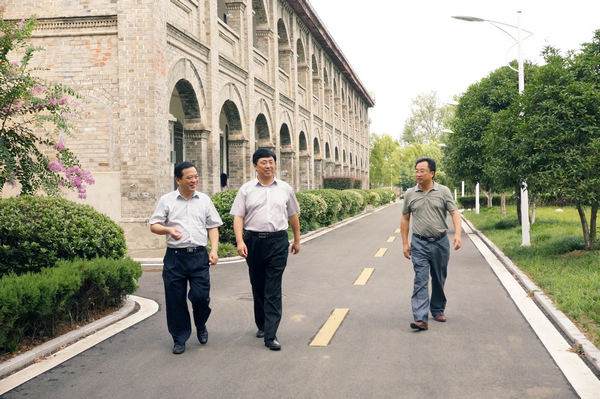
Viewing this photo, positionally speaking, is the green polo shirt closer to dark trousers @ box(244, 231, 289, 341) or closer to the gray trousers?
the gray trousers

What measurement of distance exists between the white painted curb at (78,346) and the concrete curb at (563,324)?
4686mm

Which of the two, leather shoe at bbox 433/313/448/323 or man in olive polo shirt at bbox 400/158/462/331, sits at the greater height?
man in olive polo shirt at bbox 400/158/462/331

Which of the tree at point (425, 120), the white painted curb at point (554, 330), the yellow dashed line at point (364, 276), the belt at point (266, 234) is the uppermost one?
the tree at point (425, 120)

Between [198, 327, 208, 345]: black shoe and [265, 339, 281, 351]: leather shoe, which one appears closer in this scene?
[265, 339, 281, 351]: leather shoe

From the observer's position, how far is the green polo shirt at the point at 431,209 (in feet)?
22.7

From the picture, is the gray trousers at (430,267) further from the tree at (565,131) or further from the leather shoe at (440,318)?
the tree at (565,131)

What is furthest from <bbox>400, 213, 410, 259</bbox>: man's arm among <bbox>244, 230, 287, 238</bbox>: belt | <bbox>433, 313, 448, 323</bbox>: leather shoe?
<bbox>244, 230, 287, 238</bbox>: belt

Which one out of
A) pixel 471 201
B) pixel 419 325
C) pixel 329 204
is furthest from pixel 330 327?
pixel 471 201

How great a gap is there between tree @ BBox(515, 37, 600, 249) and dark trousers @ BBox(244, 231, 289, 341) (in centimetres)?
755

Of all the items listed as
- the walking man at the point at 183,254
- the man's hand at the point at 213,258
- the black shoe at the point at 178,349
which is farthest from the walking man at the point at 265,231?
the black shoe at the point at 178,349

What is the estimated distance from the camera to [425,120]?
98938mm

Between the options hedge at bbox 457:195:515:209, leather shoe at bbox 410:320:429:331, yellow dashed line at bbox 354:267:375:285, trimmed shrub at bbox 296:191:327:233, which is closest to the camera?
leather shoe at bbox 410:320:429:331

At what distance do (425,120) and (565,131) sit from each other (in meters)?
89.5

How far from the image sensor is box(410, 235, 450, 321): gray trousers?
22.0 ft
